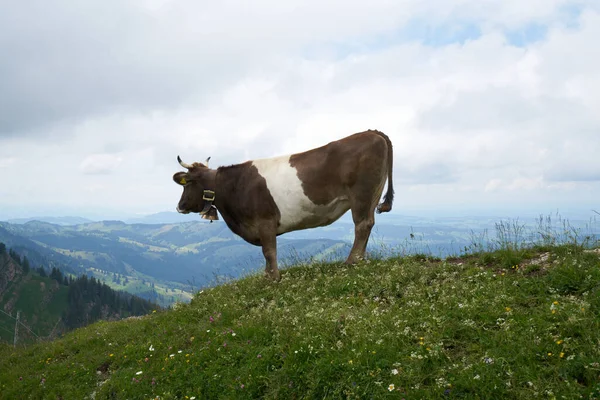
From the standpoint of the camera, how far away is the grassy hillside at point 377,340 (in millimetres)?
5059

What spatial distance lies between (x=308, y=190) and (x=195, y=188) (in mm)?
3808

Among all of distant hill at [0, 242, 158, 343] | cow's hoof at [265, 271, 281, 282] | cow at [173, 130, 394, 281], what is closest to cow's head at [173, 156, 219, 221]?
cow at [173, 130, 394, 281]

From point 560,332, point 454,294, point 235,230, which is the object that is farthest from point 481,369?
point 235,230

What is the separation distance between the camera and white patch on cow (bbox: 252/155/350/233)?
11258 mm

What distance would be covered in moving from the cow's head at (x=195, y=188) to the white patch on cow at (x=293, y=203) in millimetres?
2102

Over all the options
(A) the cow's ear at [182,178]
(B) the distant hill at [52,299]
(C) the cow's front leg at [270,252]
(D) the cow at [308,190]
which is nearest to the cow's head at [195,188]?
(A) the cow's ear at [182,178]

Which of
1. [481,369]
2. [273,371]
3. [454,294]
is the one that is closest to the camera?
[481,369]

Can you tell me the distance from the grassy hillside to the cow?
4.06ft

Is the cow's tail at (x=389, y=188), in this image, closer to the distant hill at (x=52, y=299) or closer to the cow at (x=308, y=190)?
the cow at (x=308, y=190)

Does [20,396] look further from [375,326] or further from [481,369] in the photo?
[481,369]

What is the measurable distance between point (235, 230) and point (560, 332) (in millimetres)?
8817

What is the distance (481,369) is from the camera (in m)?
5.04

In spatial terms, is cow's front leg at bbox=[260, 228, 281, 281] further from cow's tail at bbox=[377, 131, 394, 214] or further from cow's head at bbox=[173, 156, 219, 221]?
cow's tail at bbox=[377, 131, 394, 214]

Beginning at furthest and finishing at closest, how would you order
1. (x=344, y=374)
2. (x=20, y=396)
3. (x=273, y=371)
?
(x=20, y=396)
(x=273, y=371)
(x=344, y=374)
